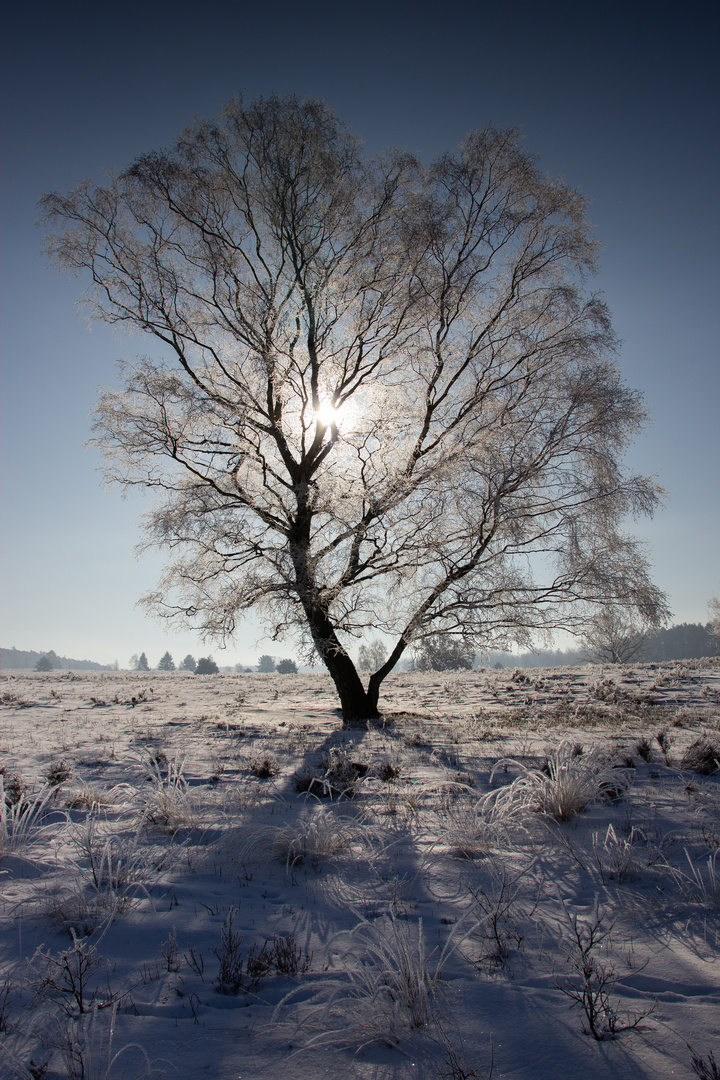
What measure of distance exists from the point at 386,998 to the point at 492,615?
9.60 m

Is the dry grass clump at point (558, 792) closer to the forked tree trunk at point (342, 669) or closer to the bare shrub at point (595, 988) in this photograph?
the bare shrub at point (595, 988)

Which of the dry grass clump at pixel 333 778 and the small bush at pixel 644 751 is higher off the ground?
the small bush at pixel 644 751

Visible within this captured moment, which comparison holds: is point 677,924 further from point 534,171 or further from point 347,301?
point 534,171

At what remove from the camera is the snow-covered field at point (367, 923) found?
5.89 ft

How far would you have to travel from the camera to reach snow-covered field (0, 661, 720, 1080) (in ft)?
5.89

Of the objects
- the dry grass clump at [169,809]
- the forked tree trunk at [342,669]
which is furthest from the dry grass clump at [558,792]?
the forked tree trunk at [342,669]

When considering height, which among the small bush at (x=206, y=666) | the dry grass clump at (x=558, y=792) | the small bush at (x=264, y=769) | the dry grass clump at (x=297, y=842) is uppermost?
the dry grass clump at (x=558, y=792)

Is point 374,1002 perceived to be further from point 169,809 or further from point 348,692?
point 348,692

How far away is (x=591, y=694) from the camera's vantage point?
45.0ft

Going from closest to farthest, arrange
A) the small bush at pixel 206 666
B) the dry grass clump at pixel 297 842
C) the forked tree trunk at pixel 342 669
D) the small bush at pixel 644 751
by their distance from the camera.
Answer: the dry grass clump at pixel 297 842 < the small bush at pixel 644 751 < the forked tree trunk at pixel 342 669 < the small bush at pixel 206 666

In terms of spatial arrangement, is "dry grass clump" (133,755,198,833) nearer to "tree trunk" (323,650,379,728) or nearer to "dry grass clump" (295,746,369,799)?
"dry grass clump" (295,746,369,799)

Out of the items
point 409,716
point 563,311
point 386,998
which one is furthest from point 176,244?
point 386,998

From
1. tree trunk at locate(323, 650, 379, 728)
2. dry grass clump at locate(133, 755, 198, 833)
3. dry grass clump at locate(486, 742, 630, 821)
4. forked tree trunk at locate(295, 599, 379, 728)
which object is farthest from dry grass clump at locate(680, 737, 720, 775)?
tree trunk at locate(323, 650, 379, 728)

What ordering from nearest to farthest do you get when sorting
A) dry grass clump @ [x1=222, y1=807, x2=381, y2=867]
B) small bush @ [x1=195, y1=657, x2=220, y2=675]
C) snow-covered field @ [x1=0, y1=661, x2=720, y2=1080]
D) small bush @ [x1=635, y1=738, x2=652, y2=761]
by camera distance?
snow-covered field @ [x1=0, y1=661, x2=720, y2=1080], dry grass clump @ [x1=222, y1=807, x2=381, y2=867], small bush @ [x1=635, y1=738, x2=652, y2=761], small bush @ [x1=195, y1=657, x2=220, y2=675]
